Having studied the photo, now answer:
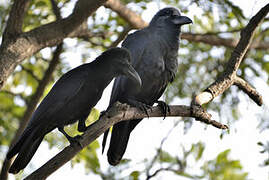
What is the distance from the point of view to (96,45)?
627 centimetres

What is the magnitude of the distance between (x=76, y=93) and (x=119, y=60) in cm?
50

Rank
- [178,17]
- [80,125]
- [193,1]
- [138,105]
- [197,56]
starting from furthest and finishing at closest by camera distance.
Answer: [197,56] → [193,1] → [178,17] → [138,105] → [80,125]

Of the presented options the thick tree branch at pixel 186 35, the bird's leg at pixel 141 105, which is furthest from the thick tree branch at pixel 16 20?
the bird's leg at pixel 141 105

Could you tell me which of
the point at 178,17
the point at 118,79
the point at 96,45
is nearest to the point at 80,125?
the point at 118,79

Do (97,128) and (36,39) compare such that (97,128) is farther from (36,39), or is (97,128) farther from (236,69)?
(236,69)

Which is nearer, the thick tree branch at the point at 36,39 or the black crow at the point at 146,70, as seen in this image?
the thick tree branch at the point at 36,39

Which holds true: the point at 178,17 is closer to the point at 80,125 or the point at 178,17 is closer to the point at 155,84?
the point at 155,84

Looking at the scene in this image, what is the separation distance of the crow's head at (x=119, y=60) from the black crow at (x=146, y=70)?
2.19ft

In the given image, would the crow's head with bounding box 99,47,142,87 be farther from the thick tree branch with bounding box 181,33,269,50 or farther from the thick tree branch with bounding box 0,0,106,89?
the thick tree branch with bounding box 181,33,269,50

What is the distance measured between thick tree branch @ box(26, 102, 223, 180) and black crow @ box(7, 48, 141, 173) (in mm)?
381

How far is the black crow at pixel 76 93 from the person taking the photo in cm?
375

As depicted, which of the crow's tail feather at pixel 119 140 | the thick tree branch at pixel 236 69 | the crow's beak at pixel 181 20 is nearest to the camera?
the thick tree branch at pixel 236 69

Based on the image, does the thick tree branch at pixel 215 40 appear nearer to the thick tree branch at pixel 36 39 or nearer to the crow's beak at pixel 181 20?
the crow's beak at pixel 181 20

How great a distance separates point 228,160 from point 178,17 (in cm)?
198
